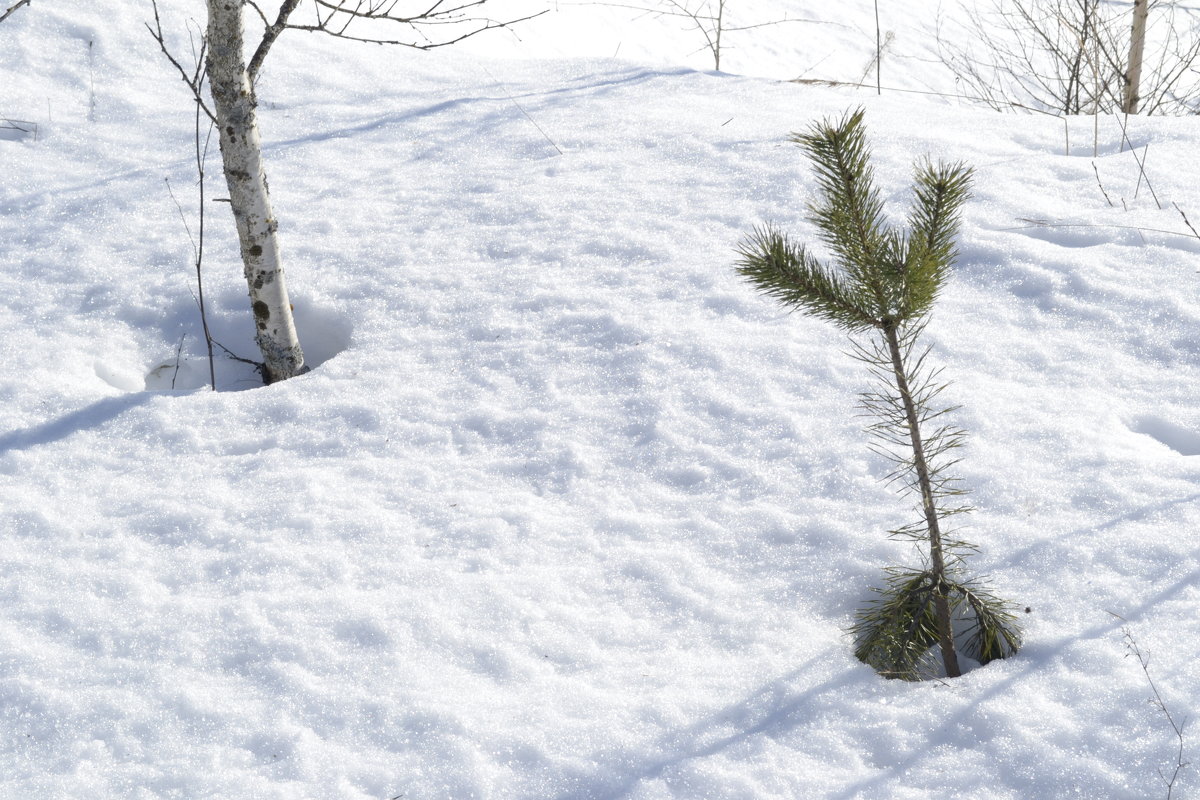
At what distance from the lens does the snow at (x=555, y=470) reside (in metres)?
2.21

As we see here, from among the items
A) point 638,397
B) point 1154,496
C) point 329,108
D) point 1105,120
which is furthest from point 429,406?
point 1105,120

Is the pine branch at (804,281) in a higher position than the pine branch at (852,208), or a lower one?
lower

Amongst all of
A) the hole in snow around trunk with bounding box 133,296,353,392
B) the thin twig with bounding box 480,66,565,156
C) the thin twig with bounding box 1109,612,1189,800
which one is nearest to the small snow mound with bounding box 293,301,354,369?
the hole in snow around trunk with bounding box 133,296,353,392

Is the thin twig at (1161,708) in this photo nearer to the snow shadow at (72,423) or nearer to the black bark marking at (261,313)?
the black bark marking at (261,313)

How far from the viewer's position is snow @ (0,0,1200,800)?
7.27 feet

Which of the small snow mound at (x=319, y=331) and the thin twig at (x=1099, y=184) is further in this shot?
the thin twig at (x=1099, y=184)

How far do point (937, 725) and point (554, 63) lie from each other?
5388 mm

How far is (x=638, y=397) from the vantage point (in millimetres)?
3428

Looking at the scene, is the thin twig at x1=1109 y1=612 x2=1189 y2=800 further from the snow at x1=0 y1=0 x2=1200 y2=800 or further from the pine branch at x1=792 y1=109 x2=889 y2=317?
the pine branch at x1=792 y1=109 x2=889 y2=317

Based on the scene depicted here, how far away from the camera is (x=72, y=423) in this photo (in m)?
3.41

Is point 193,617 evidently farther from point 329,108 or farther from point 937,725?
point 329,108

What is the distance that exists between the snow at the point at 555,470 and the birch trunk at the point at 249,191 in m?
0.21

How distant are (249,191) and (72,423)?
3.65ft

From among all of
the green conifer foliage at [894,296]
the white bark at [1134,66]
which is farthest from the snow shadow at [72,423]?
the white bark at [1134,66]
